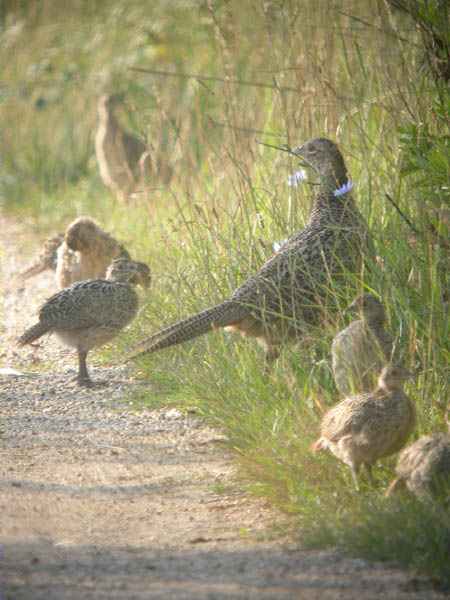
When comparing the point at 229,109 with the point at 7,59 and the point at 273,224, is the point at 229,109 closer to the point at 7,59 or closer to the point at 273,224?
the point at 273,224

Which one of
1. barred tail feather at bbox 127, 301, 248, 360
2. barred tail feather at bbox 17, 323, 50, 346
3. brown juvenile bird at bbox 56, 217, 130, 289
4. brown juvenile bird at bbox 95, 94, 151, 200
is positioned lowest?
barred tail feather at bbox 127, 301, 248, 360

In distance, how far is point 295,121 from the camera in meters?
7.35

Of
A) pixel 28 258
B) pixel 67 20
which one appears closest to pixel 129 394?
pixel 28 258

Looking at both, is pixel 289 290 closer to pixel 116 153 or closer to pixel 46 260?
pixel 46 260

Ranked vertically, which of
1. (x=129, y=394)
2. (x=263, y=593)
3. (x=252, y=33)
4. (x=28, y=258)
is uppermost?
(x=252, y=33)

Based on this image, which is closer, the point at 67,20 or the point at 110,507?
the point at 110,507

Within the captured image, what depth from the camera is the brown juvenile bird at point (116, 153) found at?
490 inches

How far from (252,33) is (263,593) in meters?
6.28

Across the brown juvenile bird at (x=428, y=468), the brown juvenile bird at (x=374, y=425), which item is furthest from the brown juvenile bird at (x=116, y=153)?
the brown juvenile bird at (x=428, y=468)

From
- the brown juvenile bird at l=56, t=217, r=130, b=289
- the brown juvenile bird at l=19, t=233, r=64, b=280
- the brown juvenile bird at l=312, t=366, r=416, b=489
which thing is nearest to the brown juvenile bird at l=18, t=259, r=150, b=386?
the brown juvenile bird at l=56, t=217, r=130, b=289

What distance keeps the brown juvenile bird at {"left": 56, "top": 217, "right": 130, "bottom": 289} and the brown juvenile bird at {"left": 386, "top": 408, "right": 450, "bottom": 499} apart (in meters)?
4.88

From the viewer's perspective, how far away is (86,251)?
9.25m

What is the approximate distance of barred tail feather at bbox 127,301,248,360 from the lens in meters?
6.12

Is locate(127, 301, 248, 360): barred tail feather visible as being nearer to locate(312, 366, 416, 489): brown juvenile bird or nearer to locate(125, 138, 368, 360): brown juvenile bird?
locate(125, 138, 368, 360): brown juvenile bird
